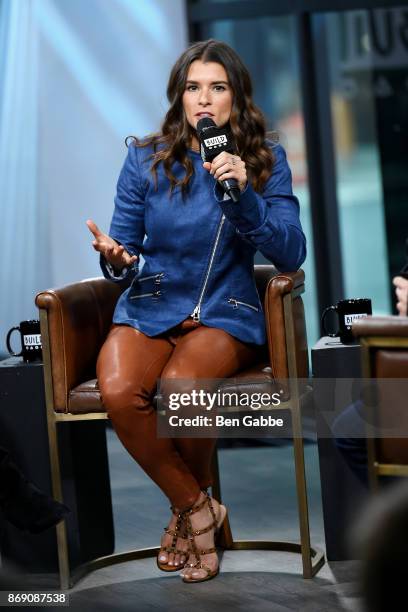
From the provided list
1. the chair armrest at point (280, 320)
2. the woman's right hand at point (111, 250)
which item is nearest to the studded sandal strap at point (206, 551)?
the chair armrest at point (280, 320)

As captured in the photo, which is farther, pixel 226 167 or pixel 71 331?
pixel 71 331

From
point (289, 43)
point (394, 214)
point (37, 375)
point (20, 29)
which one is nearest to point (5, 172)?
point (20, 29)

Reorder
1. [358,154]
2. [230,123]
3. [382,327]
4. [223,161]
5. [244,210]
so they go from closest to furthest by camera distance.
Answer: [382,327], [223,161], [244,210], [230,123], [358,154]

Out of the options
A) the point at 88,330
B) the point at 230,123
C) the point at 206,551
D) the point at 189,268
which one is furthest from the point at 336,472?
the point at 230,123

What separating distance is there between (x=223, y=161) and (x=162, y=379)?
2.14 ft

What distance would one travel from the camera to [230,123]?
3.27m

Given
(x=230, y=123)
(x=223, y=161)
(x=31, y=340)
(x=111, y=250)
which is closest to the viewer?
(x=223, y=161)

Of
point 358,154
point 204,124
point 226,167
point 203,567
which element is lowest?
point 203,567

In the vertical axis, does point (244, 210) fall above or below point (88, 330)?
above

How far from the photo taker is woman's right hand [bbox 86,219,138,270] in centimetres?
311

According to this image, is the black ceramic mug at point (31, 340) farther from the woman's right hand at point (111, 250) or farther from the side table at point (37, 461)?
the woman's right hand at point (111, 250)

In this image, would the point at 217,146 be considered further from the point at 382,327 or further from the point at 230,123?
the point at 382,327

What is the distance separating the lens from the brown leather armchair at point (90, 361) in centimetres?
308

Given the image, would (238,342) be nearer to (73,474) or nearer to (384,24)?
(73,474)
